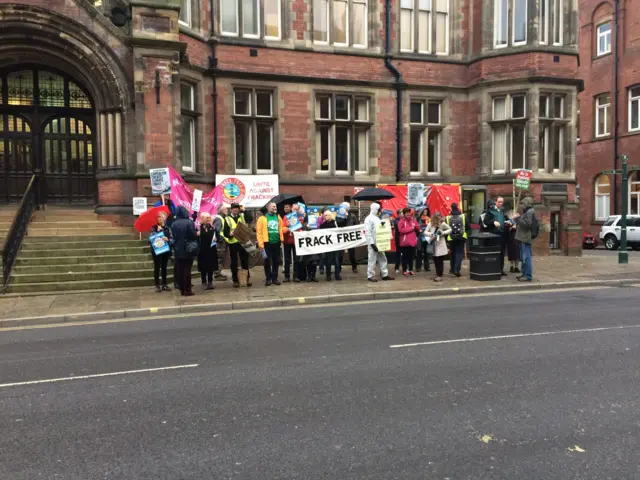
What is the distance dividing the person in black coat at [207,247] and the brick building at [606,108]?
28367 millimetres

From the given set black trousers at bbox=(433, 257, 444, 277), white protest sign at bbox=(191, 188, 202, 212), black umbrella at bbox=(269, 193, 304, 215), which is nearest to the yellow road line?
black trousers at bbox=(433, 257, 444, 277)

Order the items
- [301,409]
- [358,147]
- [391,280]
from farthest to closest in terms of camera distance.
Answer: [358,147] < [391,280] < [301,409]

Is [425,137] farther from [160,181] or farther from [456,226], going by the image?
[160,181]

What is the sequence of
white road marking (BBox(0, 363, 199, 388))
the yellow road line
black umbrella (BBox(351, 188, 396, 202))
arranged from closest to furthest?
white road marking (BBox(0, 363, 199, 388)) → the yellow road line → black umbrella (BBox(351, 188, 396, 202))

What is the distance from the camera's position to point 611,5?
106 feet

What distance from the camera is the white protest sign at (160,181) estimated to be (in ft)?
42.3

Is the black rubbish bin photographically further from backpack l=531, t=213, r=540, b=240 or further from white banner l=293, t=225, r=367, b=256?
white banner l=293, t=225, r=367, b=256

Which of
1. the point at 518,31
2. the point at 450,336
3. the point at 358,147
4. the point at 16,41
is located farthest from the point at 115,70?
the point at 518,31

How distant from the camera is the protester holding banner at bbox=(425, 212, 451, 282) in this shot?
12.7 m

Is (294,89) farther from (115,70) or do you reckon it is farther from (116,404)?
(116,404)

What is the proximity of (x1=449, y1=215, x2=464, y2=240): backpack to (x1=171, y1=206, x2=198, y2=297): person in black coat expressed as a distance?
20.2 ft

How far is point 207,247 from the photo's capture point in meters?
11.7

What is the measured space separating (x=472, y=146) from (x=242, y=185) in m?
8.47

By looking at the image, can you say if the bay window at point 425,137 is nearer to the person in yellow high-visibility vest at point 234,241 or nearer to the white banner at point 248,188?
the white banner at point 248,188
